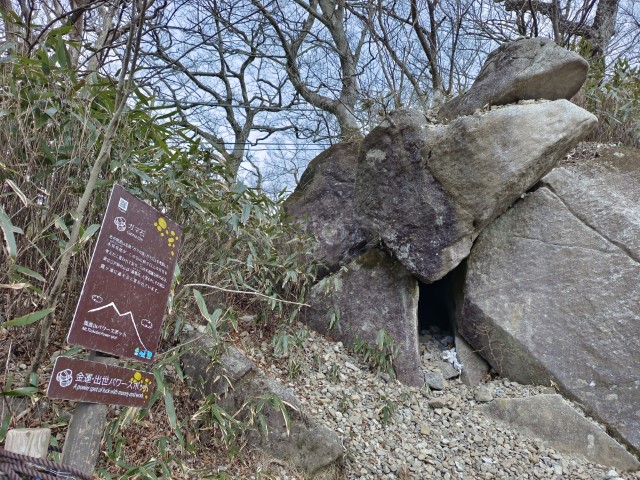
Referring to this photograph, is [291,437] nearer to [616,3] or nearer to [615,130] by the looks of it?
[615,130]

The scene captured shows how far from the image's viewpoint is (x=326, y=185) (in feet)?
15.4

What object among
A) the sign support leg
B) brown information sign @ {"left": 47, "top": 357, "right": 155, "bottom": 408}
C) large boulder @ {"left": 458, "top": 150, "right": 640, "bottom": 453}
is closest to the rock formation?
large boulder @ {"left": 458, "top": 150, "right": 640, "bottom": 453}

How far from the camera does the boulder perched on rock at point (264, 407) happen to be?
2795mm

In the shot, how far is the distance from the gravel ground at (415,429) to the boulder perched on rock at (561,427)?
6 centimetres

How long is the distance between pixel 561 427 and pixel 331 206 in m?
2.54

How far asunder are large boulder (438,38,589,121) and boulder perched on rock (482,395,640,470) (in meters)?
2.48

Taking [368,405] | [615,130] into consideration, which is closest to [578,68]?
[615,130]

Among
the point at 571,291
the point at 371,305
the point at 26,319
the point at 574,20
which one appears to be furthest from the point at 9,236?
the point at 574,20

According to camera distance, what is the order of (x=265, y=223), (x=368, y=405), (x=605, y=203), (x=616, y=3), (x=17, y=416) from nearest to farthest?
(x=17, y=416)
(x=368, y=405)
(x=265, y=223)
(x=605, y=203)
(x=616, y=3)

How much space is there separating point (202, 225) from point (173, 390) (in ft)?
3.32

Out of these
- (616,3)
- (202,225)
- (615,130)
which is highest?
(616,3)

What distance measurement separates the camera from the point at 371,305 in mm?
4035

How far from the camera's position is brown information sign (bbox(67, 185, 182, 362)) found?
146 centimetres

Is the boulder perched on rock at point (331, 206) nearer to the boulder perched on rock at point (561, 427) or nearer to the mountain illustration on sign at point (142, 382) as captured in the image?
the boulder perched on rock at point (561, 427)
